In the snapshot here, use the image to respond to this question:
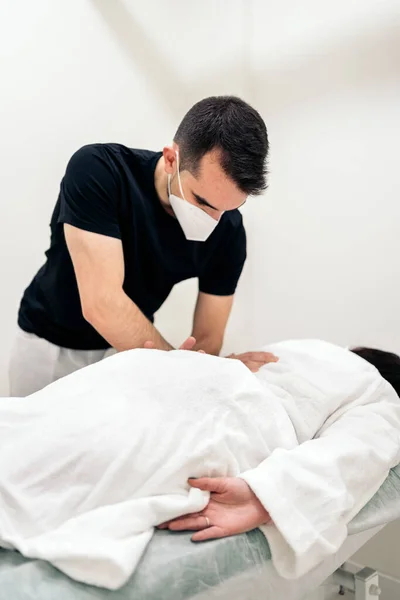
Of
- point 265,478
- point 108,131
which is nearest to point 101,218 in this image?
point 265,478

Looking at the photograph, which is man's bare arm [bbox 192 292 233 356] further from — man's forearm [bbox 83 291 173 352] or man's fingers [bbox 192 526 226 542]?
man's fingers [bbox 192 526 226 542]

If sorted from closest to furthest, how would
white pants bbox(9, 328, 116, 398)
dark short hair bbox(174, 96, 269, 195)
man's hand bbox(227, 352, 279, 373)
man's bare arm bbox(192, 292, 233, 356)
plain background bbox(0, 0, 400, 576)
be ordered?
dark short hair bbox(174, 96, 269, 195), man's hand bbox(227, 352, 279, 373), white pants bbox(9, 328, 116, 398), man's bare arm bbox(192, 292, 233, 356), plain background bbox(0, 0, 400, 576)

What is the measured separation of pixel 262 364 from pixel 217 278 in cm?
46

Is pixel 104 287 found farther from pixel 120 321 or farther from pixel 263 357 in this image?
pixel 263 357

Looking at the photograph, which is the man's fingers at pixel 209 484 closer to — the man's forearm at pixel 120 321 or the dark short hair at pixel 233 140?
the man's forearm at pixel 120 321

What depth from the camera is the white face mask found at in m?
1.55

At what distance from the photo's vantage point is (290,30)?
2.35 m

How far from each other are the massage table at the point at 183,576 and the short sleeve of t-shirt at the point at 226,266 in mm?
979

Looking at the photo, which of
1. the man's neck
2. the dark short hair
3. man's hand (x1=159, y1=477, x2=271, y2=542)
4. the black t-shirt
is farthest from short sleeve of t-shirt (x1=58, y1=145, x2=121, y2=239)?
man's hand (x1=159, y1=477, x2=271, y2=542)

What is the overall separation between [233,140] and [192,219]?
275 mm

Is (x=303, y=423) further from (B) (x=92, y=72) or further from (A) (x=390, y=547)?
(B) (x=92, y=72)

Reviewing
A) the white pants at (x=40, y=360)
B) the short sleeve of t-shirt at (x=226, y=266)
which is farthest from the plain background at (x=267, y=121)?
the short sleeve of t-shirt at (x=226, y=266)

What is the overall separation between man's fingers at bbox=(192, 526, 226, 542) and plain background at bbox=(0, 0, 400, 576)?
135cm

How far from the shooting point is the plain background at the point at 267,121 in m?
2.08
